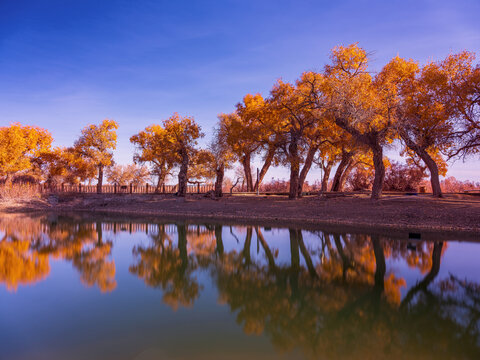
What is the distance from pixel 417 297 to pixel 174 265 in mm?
7220

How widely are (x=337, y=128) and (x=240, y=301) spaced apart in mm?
24546

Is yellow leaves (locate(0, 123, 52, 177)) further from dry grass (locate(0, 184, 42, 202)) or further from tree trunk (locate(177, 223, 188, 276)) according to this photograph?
tree trunk (locate(177, 223, 188, 276))

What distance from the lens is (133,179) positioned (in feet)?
228

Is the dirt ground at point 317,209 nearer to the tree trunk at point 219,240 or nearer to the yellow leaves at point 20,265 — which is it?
the tree trunk at point 219,240

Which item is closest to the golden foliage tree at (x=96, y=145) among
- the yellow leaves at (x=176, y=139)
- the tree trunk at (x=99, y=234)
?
the yellow leaves at (x=176, y=139)

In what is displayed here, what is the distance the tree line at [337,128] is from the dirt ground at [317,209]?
2.63 meters

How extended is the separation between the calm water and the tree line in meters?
11.0

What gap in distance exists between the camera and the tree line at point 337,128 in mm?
21344

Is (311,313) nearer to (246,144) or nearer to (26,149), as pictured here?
(246,144)

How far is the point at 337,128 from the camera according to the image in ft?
93.9

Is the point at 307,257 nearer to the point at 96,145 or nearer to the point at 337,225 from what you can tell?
the point at 337,225

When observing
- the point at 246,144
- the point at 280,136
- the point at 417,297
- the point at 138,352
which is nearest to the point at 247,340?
the point at 138,352

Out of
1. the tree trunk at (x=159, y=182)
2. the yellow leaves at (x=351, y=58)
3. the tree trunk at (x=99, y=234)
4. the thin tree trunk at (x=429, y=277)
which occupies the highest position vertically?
the yellow leaves at (x=351, y=58)

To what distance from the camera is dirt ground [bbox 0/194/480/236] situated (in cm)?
1891
